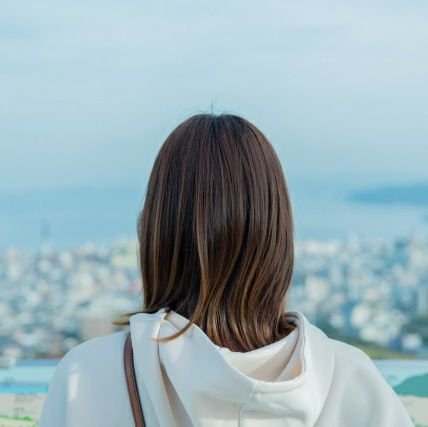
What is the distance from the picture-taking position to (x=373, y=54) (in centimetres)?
395

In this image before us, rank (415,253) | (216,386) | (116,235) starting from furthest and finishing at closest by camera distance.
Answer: (116,235) → (415,253) → (216,386)

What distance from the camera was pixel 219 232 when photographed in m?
1.04

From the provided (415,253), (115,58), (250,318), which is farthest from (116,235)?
(250,318)

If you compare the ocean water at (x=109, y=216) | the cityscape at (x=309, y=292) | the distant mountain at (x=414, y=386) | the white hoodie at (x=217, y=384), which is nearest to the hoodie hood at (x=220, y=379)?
the white hoodie at (x=217, y=384)

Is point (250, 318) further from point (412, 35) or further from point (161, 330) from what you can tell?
point (412, 35)

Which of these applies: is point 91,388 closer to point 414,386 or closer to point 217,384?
point 217,384

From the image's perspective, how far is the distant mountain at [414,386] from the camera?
5.72ft

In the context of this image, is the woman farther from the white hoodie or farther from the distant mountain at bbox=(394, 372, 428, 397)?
the distant mountain at bbox=(394, 372, 428, 397)

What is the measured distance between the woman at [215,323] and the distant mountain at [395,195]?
3.30 metres

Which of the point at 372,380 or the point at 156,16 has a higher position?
the point at 156,16

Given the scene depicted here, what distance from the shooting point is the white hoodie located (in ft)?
3.28

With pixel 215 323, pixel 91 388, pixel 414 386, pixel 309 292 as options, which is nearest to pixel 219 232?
pixel 215 323

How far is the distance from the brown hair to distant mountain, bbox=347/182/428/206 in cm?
331

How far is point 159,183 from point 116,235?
3087mm
